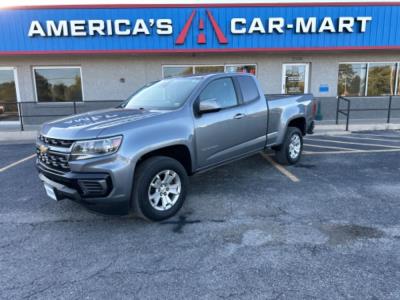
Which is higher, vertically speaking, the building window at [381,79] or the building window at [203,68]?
the building window at [203,68]

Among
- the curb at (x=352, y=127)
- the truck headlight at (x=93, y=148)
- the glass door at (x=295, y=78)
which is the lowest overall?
the curb at (x=352, y=127)

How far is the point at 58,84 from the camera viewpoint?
481 inches

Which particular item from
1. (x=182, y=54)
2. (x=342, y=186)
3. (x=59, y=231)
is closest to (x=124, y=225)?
(x=59, y=231)

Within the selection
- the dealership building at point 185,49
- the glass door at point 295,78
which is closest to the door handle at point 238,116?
the dealership building at point 185,49

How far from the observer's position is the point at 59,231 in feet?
12.4

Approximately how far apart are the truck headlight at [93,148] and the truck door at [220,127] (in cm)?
126

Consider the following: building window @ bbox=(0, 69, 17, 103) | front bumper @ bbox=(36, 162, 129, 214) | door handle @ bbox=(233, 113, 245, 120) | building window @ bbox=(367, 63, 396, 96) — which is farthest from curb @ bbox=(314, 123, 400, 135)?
building window @ bbox=(0, 69, 17, 103)

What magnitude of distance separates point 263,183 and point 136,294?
3319 mm

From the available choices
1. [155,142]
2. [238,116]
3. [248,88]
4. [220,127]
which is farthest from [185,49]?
[155,142]

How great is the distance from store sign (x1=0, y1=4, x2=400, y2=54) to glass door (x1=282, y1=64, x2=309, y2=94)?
51.4 inches

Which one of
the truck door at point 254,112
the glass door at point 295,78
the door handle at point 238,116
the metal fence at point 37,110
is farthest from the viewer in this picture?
the glass door at point 295,78

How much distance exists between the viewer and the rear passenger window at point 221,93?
4564 mm

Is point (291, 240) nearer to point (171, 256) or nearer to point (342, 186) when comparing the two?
point (171, 256)

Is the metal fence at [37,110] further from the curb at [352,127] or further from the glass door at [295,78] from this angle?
the curb at [352,127]
